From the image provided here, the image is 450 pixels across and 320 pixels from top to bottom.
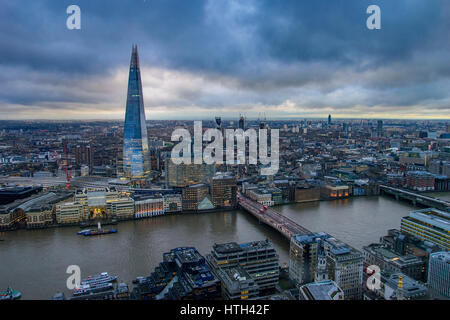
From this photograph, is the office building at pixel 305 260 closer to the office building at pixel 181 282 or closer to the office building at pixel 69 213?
the office building at pixel 181 282

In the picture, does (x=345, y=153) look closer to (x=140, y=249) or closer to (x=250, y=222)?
(x=250, y=222)

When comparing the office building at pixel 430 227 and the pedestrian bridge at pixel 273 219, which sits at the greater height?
the office building at pixel 430 227

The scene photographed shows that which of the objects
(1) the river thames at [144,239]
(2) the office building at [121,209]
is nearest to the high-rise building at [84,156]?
(2) the office building at [121,209]

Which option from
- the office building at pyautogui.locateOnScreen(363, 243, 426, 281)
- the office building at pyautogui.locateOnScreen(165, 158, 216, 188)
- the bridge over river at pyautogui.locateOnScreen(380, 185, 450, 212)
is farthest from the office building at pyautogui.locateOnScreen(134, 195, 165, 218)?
the bridge over river at pyautogui.locateOnScreen(380, 185, 450, 212)

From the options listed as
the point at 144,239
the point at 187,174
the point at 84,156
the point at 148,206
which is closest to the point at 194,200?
the point at 148,206

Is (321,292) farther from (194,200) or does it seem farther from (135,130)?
(135,130)

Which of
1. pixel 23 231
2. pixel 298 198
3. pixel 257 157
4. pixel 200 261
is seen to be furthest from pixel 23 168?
pixel 200 261
